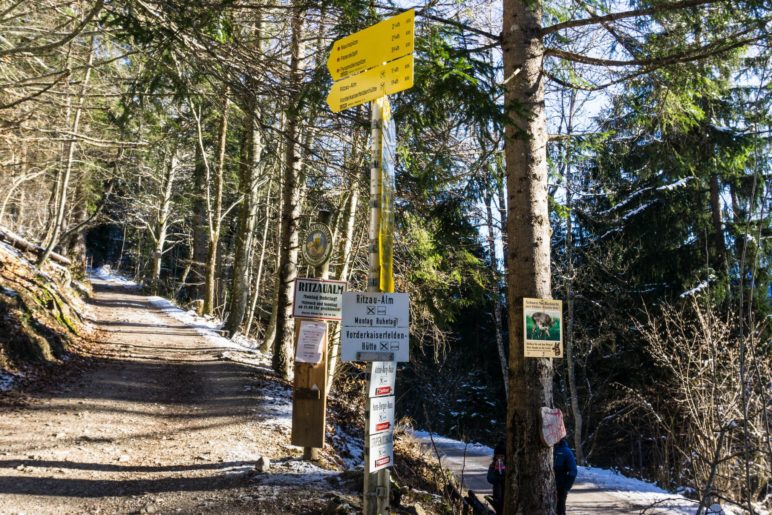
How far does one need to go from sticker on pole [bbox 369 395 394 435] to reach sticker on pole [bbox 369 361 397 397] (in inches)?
1.7

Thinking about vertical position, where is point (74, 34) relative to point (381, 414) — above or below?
above

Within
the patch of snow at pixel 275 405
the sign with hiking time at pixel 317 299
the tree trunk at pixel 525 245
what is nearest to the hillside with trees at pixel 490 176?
the tree trunk at pixel 525 245

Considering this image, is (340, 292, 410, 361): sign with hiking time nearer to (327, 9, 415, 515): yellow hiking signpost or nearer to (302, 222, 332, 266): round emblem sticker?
(327, 9, 415, 515): yellow hiking signpost

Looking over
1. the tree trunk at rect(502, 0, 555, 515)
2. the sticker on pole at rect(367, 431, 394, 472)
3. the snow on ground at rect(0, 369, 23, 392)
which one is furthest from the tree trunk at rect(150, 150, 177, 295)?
the sticker on pole at rect(367, 431, 394, 472)

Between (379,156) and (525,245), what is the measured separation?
187 cm

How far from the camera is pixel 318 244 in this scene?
20.2ft

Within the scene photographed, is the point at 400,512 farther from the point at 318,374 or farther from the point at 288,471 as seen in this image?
the point at 318,374

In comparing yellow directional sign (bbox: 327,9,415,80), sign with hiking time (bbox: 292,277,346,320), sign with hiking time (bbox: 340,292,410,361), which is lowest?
sign with hiking time (bbox: 340,292,410,361)

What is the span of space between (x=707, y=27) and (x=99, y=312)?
57.7 ft

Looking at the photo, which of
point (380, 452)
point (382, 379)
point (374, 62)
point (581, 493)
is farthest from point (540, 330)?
Answer: point (581, 493)

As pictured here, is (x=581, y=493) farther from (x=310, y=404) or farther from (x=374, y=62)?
(x=374, y=62)

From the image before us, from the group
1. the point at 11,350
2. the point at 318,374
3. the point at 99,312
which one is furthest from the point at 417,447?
the point at 99,312

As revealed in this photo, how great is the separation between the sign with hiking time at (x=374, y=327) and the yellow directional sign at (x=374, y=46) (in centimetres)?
172

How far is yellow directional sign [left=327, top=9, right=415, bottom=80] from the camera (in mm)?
3895
